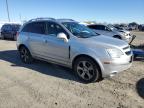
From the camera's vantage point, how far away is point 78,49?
6.37 m

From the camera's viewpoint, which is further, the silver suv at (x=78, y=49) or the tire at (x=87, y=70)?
the tire at (x=87, y=70)

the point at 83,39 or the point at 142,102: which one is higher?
the point at 83,39

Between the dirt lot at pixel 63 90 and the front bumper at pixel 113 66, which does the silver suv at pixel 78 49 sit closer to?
the front bumper at pixel 113 66

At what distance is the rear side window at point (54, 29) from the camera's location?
7.05 metres

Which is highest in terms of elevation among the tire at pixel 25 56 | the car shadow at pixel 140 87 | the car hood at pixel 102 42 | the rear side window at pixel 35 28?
the rear side window at pixel 35 28

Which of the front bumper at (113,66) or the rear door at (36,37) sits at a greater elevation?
the rear door at (36,37)

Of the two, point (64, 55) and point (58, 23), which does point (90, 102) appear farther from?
point (58, 23)

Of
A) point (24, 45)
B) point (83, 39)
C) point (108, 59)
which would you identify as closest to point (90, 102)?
point (108, 59)

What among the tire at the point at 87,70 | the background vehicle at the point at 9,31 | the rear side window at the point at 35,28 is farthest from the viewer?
the background vehicle at the point at 9,31

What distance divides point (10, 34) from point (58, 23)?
43.9 ft

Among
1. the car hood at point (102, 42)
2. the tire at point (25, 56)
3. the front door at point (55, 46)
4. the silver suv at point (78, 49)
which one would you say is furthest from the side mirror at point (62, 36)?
the tire at point (25, 56)

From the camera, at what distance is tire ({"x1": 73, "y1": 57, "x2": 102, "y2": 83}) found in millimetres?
6100

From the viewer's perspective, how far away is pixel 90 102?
16.3 feet

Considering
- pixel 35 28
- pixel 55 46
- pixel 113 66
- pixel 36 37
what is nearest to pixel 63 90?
pixel 113 66
